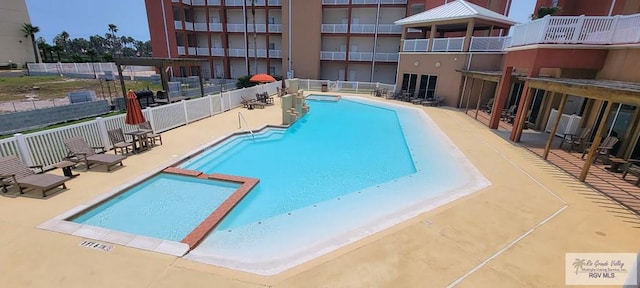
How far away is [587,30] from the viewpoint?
9.27 m

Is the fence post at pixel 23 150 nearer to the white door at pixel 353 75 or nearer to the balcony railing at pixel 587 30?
the balcony railing at pixel 587 30

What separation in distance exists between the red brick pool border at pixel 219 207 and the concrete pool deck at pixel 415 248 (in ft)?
2.03

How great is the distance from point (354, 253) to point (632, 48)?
11.2 metres

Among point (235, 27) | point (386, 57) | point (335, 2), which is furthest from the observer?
point (235, 27)

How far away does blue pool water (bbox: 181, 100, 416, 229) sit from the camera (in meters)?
7.18

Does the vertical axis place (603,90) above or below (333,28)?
below

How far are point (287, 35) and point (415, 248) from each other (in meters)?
29.0

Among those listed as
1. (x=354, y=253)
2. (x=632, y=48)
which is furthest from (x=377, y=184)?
(x=632, y=48)

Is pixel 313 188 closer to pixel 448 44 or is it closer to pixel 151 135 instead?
pixel 151 135

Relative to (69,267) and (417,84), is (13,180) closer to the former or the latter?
(69,267)

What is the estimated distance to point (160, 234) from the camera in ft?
18.0

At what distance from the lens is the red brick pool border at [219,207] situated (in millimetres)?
4965

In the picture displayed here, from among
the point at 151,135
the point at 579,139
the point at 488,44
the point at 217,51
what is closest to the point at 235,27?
the point at 217,51

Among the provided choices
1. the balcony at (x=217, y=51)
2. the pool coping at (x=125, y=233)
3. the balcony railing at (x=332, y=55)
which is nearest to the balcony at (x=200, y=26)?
the balcony at (x=217, y=51)
